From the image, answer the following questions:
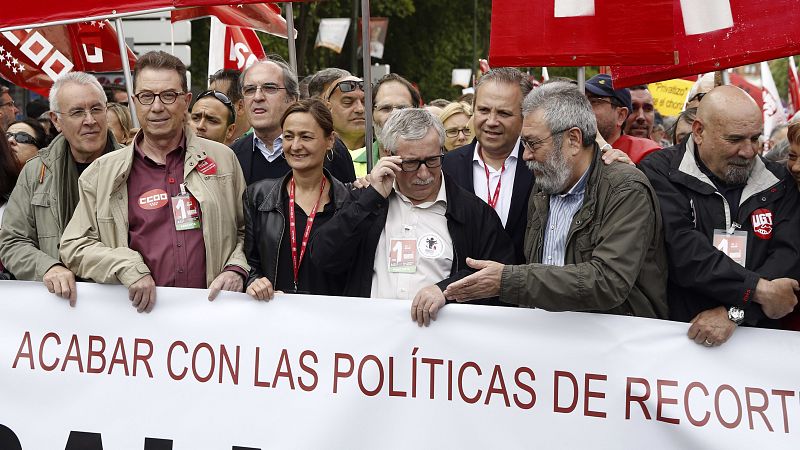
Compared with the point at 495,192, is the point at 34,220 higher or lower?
lower

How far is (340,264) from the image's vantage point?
15.5ft

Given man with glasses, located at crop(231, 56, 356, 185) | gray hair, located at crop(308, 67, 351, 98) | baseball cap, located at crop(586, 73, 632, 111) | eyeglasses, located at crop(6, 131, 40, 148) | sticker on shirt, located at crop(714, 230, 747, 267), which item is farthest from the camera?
gray hair, located at crop(308, 67, 351, 98)

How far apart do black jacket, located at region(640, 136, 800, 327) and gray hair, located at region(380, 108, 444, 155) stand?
0.95 metres

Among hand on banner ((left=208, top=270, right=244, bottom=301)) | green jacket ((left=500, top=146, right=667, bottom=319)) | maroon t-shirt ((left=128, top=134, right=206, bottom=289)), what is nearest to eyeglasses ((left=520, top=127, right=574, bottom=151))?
green jacket ((left=500, top=146, right=667, bottom=319))

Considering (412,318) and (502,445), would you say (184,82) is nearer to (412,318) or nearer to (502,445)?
(412,318)

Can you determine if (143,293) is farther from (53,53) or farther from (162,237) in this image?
(53,53)

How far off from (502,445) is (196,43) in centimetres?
2395

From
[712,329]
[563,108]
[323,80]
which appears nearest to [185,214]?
[563,108]

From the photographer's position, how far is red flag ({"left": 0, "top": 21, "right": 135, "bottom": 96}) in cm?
861

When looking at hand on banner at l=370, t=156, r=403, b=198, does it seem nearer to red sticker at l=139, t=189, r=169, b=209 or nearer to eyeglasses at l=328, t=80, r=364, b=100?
red sticker at l=139, t=189, r=169, b=209

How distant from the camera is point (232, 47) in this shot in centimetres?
1084

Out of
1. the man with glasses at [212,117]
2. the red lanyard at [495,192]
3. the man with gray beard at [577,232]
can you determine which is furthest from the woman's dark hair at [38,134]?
the man with gray beard at [577,232]

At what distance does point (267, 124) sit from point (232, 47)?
15.9ft

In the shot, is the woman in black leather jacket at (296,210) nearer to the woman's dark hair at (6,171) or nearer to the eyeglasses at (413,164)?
the eyeglasses at (413,164)
